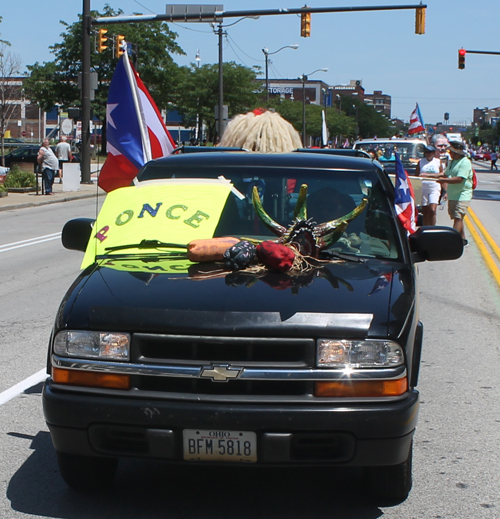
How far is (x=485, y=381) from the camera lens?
5.88 m

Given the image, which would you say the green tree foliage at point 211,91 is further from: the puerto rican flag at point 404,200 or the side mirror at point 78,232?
the side mirror at point 78,232

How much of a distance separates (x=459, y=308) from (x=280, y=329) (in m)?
5.95

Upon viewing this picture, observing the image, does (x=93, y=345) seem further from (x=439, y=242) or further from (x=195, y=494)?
(x=439, y=242)

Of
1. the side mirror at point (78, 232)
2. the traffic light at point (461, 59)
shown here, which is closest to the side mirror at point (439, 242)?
the side mirror at point (78, 232)

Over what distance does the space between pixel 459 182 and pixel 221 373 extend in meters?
11.0

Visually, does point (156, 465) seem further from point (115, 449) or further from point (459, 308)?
point (459, 308)

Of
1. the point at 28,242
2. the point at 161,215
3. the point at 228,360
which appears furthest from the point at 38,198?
the point at 228,360

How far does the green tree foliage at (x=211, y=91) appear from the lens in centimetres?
6034

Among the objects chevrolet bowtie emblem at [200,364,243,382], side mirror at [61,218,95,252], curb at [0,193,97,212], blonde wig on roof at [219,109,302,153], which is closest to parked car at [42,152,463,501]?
chevrolet bowtie emblem at [200,364,243,382]

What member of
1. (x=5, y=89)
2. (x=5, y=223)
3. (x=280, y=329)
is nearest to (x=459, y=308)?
(x=280, y=329)

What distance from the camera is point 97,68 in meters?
57.5

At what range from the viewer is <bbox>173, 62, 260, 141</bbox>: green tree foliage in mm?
60344

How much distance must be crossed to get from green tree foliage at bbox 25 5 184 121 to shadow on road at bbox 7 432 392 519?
5544cm

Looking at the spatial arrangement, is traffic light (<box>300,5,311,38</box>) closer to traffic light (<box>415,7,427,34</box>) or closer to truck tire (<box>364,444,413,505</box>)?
traffic light (<box>415,7,427,34</box>)
